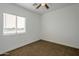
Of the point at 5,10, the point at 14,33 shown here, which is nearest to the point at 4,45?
the point at 14,33

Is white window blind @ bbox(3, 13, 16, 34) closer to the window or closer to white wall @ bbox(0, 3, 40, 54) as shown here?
the window

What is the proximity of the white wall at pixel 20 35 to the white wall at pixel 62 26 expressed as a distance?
29.8 inches

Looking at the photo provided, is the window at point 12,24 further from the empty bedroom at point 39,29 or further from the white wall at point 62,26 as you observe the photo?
the white wall at point 62,26

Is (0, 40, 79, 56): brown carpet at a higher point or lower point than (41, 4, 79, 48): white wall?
lower

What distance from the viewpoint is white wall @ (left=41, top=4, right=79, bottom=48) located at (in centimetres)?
449

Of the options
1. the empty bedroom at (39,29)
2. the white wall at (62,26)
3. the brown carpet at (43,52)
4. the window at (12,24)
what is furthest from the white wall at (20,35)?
the white wall at (62,26)

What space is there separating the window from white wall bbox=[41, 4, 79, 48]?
2.29 meters

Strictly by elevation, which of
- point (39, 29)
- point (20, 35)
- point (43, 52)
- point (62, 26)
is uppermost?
point (62, 26)

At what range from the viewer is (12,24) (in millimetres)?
4160

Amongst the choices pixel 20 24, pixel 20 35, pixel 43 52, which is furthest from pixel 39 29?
pixel 43 52

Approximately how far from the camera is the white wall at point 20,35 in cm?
347

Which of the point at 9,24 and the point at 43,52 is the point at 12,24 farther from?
the point at 43,52

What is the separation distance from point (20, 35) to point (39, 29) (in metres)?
2.60

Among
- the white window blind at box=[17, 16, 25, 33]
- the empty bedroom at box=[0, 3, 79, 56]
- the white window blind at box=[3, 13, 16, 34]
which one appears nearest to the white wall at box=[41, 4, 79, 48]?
the empty bedroom at box=[0, 3, 79, 56]
